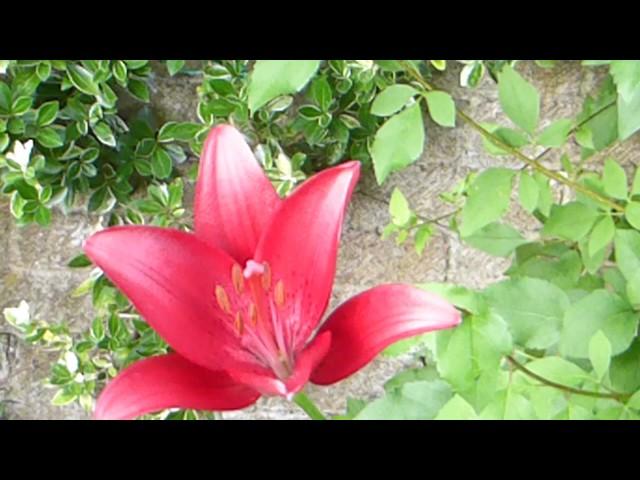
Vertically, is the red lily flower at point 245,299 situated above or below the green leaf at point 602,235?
above

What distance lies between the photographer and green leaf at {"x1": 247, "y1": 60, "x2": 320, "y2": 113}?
1.70ft

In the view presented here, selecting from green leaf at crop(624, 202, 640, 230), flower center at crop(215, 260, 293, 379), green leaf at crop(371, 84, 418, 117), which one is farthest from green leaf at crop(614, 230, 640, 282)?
flower center at crop(215, 260, 293, 379)

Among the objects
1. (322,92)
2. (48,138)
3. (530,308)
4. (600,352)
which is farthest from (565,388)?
(48,138)

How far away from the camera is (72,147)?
137cm

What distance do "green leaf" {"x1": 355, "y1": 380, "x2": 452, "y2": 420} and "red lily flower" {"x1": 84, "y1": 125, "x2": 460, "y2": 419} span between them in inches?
10.2

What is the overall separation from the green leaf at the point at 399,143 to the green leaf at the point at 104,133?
0.71 meters

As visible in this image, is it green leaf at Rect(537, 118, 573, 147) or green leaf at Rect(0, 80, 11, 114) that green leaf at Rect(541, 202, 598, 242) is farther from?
green leaf at Rect(0, 80, 11, 114)

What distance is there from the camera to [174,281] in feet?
1.03

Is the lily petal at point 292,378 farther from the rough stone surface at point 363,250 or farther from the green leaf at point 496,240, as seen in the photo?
the rough stone surface at point 363,250

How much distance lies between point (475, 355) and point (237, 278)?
20 centimetres

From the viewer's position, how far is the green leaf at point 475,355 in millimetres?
481

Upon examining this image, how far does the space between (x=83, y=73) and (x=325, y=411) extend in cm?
71

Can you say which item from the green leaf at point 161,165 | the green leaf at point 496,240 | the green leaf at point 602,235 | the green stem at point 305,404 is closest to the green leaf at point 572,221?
the green leaf at point 602,235
